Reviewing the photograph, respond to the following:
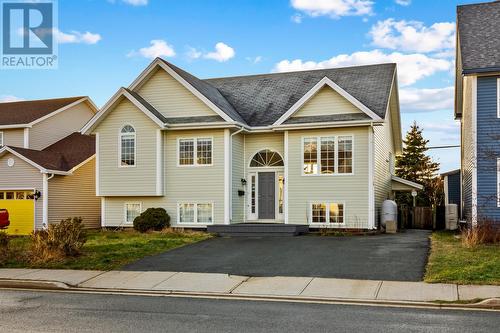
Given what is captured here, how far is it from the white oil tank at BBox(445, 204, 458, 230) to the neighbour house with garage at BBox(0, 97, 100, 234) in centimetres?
1795

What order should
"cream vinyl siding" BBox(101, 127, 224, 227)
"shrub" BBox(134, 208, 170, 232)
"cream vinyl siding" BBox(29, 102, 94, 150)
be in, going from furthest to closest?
"cream vinyl siding" BBox(29, 102, 94, 150)
"cream vinyl siding" BBox(101, 127, 224, 227)
"shrub" BBox(134, 208, 170, 232)

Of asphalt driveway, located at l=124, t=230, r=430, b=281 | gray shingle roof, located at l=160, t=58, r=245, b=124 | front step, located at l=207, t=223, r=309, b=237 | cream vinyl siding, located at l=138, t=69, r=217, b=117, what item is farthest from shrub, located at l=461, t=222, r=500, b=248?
cream vinyl siding, located at l=138, t=69, r=217, b=117

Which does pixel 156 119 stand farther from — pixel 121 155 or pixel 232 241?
pixel 232 241

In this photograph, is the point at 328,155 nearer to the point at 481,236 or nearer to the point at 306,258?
the point at 481,236

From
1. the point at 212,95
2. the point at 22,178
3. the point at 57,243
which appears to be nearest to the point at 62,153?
the point at 22,178

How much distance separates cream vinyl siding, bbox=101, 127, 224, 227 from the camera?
23.8 meters

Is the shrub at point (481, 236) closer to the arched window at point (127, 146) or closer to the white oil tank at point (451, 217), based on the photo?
the white oil tank at point (451, 217)

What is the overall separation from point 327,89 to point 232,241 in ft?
25.3

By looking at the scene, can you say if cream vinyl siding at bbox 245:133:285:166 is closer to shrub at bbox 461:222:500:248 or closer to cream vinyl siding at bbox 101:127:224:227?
cream vinyl siding at bbox 101:127:224:227

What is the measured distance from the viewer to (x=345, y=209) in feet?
74.2

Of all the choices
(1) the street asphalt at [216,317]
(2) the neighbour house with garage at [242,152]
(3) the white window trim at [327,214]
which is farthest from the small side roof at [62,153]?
(1) the street asphalt at [216,317]

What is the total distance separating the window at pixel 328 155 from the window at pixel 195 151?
4.20 meters

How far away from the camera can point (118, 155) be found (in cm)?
2488

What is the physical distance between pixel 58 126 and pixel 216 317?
2558 cm
